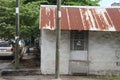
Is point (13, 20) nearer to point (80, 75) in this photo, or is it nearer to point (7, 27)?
point (7, 27)

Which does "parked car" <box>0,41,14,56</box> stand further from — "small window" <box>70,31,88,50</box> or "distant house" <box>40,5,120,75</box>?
"small window" <box>70,31,88,50</box>

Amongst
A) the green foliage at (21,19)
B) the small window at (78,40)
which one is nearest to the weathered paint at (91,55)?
the small window at (78,40)

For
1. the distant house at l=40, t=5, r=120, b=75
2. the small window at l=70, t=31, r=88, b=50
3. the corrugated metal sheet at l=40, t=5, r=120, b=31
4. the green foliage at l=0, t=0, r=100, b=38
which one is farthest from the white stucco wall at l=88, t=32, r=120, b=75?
the green foliage at l=0, t=0, r=100, b=38

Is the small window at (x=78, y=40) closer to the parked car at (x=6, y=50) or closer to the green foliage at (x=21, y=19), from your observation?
the green foliage at (x=21, y=19)

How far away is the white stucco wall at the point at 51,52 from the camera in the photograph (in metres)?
18.7

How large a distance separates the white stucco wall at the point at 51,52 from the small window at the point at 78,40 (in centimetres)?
31

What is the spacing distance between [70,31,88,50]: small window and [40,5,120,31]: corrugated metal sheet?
744 mm

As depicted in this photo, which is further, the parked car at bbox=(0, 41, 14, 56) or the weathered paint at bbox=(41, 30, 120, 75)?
the parked car at bbox=(0, 41, 14, 56)

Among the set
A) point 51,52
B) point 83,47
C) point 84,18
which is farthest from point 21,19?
point 83,47

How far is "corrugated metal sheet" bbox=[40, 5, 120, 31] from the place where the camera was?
18.1 m

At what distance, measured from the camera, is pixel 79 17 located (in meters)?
18.9

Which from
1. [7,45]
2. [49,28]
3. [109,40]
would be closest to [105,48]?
[109,40]

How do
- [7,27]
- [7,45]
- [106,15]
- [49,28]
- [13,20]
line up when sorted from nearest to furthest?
[49,28]
[106,15]
[7,27]
[13,20]
[7,45]

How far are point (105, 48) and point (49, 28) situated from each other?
3099 mm
